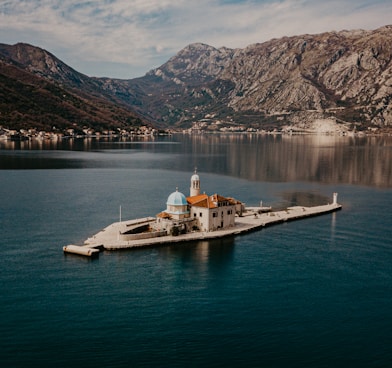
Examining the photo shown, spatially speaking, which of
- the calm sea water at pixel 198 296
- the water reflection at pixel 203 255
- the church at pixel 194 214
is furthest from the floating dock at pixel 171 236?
the calm sea water at pixel 198 296

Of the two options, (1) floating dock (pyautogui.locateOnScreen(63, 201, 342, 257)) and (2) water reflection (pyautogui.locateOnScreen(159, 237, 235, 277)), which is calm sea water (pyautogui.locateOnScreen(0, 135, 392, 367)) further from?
(1) floating dock (pyautogui.locateOnScreen(63, 201, 342, 257))

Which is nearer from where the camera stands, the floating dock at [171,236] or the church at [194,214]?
the floating dock at [171,236]

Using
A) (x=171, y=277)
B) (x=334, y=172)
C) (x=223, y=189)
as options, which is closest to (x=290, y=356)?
(x=171, y=277)

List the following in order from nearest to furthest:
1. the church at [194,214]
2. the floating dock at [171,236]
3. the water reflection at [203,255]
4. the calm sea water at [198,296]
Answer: the calm sea water at [198,296] < the water reflection at [203,255] < the floating dock at [171,236] < the church at [194,214]

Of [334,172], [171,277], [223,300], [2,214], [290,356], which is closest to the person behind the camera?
[290,356]

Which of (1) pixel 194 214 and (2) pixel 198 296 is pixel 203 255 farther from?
(2) pixel 198 296

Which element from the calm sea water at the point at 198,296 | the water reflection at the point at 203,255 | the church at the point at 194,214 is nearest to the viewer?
the calm sea water at the point at 198,296

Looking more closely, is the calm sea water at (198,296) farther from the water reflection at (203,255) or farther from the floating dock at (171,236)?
the floating dock at (171,236)

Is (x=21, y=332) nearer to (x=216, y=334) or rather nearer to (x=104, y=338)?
(x=104, y=338)
